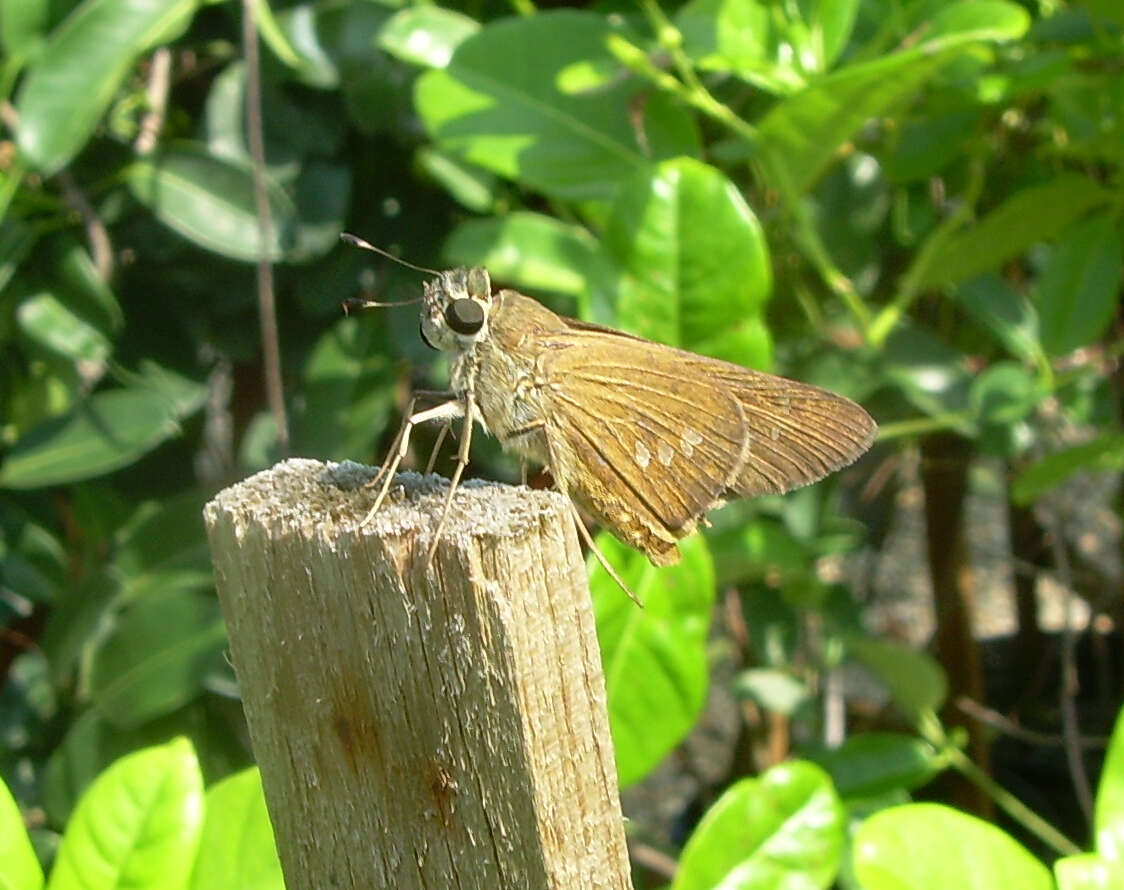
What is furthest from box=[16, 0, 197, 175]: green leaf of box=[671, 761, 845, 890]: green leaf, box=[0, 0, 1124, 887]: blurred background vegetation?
box=[671, 761, 845, 890]: green leaf

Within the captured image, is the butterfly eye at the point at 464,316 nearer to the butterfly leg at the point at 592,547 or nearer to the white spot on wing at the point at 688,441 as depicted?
the butterfly leg at the point at 592,547

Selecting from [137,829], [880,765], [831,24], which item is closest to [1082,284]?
[831,24]

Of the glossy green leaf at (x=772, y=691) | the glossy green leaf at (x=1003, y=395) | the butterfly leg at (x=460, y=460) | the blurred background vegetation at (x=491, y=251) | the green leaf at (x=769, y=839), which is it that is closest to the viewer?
the butterfly leg at (x=460, y=460)

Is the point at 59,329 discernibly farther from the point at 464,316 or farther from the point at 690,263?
the point at 690,263

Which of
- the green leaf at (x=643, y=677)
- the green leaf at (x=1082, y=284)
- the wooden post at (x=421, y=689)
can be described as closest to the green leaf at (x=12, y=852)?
the wooden post at (x=421, y=689)

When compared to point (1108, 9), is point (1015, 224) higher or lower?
lower

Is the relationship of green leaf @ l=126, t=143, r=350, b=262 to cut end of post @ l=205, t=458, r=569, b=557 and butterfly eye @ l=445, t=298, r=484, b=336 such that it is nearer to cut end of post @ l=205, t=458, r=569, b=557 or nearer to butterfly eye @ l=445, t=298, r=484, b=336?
butterfly eye @ l=445, t=298, r=484, b=336

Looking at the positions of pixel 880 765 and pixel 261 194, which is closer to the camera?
pixel 261 194
